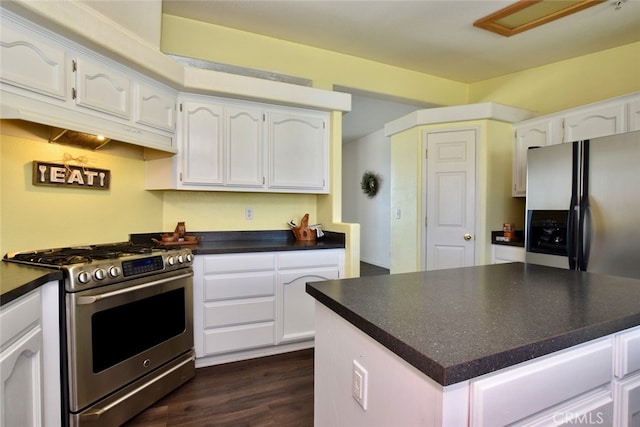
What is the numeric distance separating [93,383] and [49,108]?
55.9 inches

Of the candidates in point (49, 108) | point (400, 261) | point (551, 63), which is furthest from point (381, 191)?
point (49, 108)

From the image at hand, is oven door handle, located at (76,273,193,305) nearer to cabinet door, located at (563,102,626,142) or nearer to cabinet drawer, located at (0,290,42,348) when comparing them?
cabinet drawer, located at (0,290,42,348)

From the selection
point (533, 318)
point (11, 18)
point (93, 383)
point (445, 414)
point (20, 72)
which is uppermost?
point (11, 18)

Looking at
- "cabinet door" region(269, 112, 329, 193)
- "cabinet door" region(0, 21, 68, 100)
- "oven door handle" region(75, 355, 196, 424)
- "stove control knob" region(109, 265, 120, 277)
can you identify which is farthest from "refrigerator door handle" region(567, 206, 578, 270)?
"cabinet door" region(0, 21, 68, 100)

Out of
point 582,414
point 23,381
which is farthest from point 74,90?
point 582,414

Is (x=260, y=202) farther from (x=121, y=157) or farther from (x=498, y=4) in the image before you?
(x=498, y=4)

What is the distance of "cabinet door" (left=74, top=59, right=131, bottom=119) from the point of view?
181 centimetres

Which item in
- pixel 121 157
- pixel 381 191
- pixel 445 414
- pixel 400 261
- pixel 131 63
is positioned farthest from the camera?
pixel 381 191

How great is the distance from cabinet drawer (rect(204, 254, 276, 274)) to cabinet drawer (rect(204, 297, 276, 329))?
0.81 ft

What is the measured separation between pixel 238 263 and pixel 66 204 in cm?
116

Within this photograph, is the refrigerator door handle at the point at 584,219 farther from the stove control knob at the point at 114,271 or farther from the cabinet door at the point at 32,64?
the cabinet door at the point at 32,64

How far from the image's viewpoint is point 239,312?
2.45m

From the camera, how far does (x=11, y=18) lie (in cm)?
149

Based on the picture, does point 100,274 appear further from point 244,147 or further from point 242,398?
point 244,147
